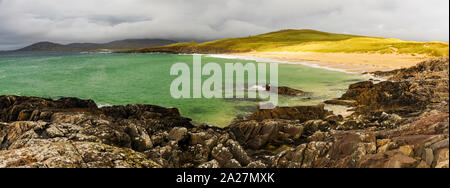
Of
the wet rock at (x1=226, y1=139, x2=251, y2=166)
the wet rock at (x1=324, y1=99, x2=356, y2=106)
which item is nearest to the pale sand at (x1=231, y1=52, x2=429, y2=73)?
the wet rock at (x1=324, y1=99, x2=356, y2=106)

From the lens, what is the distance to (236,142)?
8.16 metres

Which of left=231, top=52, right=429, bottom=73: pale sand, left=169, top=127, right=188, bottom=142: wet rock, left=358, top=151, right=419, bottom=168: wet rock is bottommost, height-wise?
left=169, top=127, right=188, bottom=142: wet rock

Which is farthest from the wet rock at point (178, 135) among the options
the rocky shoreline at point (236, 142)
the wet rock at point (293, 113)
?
the wet rock at point (293, 113)

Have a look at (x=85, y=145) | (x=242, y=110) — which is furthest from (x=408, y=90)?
(x=85, y=145)

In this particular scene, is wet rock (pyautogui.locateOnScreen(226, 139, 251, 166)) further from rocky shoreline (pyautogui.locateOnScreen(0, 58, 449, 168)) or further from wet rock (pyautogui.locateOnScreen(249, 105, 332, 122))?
wet rock (pyautogui.locateOnScreen(249, 105, 332, 122))

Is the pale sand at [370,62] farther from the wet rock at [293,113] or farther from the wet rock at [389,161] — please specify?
the wet rock at [389,161]

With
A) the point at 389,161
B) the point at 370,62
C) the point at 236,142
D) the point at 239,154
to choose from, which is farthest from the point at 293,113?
the point at 370,62

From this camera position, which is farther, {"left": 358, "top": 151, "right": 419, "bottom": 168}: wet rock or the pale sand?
the pale sand

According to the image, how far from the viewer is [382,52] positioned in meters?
71.1

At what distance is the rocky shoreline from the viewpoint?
5.14 m

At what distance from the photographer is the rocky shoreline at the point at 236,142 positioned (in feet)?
16.9

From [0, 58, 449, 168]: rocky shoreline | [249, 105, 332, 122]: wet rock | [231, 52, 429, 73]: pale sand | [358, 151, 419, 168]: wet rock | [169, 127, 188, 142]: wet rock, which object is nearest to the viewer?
[358, 151, 419, 168]: wet rock
